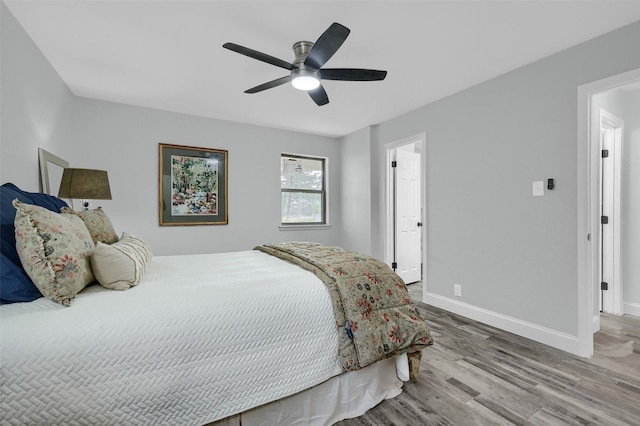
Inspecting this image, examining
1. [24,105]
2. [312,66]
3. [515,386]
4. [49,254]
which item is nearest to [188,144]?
[24,105]

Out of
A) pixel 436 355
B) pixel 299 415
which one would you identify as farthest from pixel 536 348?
pixel 299 415

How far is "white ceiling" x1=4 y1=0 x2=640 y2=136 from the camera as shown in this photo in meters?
1.85

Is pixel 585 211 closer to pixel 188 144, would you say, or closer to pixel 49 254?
pixel 49 254

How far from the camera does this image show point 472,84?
117 inches

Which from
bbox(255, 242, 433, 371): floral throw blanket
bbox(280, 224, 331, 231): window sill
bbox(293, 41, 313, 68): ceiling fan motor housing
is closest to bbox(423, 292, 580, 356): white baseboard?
bbox(255, 242, 433, 371): floral throw blanket

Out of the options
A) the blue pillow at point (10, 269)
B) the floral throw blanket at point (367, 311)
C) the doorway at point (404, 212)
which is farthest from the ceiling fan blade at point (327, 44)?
the doorway at point (404, 212)

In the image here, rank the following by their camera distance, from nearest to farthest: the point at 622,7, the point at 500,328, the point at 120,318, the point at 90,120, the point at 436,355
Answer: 1. the point at 120,318
2. the point at 622,7
3. the point at 436,355
4. the point at 500,328
5. the point at 90,120

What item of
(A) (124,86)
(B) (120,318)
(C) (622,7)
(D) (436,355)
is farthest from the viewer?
(A) (124,86)

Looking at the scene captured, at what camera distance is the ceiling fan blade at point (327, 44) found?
162cm

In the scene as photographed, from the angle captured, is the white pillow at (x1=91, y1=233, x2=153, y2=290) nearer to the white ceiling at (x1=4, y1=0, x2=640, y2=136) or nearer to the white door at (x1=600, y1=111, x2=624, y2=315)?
the white ceiling at (x1=4, y1=0, x2=640, y2=136)

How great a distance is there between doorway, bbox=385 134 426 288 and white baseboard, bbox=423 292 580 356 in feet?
2.89

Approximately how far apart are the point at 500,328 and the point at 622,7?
8.62 feet

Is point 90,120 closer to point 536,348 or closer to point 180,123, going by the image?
point 180,123

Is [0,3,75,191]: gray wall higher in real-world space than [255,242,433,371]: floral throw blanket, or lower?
higher
